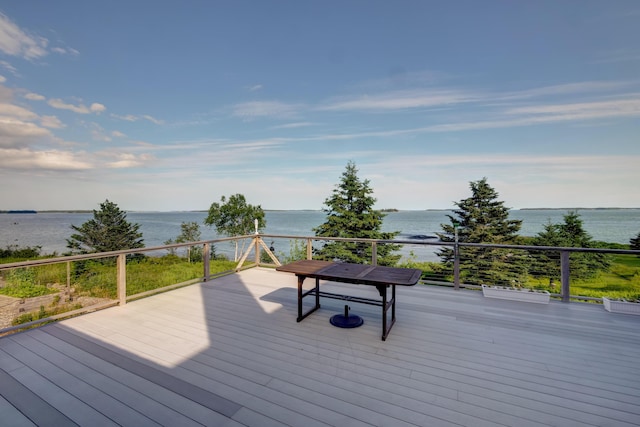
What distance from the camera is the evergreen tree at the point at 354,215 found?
500 inches

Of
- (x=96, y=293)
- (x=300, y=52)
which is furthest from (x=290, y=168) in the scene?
(x=96, y=293)

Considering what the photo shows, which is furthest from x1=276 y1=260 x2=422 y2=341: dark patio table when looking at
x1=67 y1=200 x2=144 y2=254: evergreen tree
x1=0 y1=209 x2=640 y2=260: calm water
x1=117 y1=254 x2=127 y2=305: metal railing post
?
x1=67 y1=200 x2=144 y2=254: evergreen tree

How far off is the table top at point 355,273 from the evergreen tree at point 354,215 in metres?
8.99

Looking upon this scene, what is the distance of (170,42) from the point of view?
25.3 ft

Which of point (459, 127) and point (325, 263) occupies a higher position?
point (459, 127)

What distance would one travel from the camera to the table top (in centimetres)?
275

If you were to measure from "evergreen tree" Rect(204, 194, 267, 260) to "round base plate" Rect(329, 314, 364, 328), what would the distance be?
55.3 feet

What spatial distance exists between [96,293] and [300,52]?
12023 millimetres

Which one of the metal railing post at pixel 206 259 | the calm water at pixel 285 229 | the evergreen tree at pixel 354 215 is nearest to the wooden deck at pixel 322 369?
the metal railing post at pixel 206 259

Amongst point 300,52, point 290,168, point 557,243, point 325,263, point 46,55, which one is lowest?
point 557,243

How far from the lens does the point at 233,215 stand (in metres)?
19.3

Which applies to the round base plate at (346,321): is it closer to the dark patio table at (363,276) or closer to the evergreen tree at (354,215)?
the dark patio table at (363,276)

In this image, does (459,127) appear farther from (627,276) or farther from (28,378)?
(627,276)

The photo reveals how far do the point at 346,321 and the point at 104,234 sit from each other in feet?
78.3
